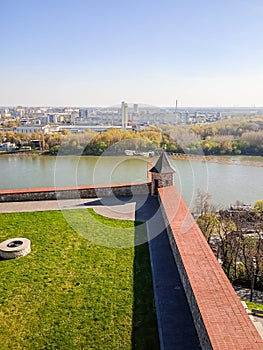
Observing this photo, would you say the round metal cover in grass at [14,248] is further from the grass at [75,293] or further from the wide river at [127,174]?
the wide river at [127,174]

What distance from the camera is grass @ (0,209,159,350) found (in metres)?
3.88

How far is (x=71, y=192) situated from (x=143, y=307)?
544 cm

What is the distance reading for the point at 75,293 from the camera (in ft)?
15.6

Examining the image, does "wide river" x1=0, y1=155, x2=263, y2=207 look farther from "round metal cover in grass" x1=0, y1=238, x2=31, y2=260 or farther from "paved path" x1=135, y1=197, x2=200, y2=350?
"round metal cover in grass" x1=0, y1=238, x2=31, y2=260

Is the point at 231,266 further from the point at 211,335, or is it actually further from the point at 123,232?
the point at 211,335

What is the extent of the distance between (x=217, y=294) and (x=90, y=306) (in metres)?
1.73

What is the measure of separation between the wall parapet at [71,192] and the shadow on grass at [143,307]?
356cm

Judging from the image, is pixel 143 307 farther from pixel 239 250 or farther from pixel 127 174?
pixel 127 174

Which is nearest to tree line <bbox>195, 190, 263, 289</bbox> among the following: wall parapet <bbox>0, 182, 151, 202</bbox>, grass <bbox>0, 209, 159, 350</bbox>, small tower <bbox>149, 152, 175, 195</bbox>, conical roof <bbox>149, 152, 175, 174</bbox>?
small tower <bbox>149, 152, 175, 195</bbox>

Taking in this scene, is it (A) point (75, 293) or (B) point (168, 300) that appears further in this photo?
(A) point (75, 293)

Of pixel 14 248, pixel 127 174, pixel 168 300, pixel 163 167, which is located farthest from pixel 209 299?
pixel 127 174

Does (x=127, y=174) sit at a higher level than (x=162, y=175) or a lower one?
lower

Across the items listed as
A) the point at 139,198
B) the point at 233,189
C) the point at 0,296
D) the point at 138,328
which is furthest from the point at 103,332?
the point at 233,189

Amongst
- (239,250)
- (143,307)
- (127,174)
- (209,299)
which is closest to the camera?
(209,299)
